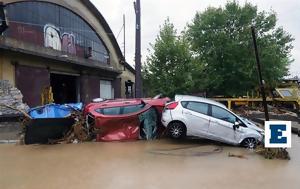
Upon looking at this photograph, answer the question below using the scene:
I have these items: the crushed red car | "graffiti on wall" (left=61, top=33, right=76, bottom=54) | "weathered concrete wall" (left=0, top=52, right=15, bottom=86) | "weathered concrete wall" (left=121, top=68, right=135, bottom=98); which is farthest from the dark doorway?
the crushed red car

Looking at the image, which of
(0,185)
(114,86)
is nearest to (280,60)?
(114,86)

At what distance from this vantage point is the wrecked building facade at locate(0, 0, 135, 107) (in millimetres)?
20609

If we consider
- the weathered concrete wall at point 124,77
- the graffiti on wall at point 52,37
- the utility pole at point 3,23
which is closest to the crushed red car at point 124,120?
the utility pole at point 3,23

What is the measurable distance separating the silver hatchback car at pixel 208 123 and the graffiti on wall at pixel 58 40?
42.8ft

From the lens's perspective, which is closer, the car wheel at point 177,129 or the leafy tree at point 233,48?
the car wheel at point 177,129

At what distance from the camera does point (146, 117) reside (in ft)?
47.7

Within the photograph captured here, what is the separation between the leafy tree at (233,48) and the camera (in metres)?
33.5

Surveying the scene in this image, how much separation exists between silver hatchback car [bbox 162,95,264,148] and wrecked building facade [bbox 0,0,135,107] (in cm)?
951

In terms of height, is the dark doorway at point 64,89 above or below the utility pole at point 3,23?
below

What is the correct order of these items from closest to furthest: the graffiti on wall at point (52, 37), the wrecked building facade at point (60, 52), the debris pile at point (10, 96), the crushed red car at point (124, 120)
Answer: the crushed red car at point (124, 120) → the debris pile at point (10, 96) → the wrecked building facade at point (60, 52) → the graffiti on wall at point (52, 37)

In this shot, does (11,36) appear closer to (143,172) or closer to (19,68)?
(19,68)

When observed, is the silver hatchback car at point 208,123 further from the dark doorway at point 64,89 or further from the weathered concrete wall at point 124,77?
the weathered concrete wall at point 124,77

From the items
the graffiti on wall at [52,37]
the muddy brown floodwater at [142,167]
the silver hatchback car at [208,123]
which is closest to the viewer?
the muddy brown floodwater at [142,167]

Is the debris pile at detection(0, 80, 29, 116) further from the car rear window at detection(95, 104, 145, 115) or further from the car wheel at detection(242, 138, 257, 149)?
the car wheel at detection(242, 138, 257, 149)
